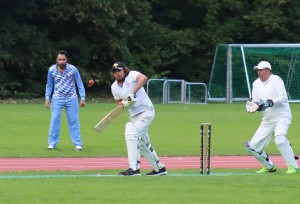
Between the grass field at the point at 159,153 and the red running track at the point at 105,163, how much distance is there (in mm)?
817

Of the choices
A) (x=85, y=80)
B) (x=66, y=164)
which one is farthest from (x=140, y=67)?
(x=66, y=164)

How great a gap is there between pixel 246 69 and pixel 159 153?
79.5 feet

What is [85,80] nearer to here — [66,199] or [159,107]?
[159,107]

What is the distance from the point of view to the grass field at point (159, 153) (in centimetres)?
1334

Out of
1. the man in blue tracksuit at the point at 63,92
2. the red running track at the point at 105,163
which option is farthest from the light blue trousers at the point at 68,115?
the red running track at the point at 105,163

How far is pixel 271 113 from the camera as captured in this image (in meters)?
17.1

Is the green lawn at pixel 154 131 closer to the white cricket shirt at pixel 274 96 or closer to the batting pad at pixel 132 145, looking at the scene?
the white cricket shirt at pixel 274 96

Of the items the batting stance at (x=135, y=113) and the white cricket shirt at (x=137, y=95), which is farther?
the white cricket shirt at (x=137, y=95)

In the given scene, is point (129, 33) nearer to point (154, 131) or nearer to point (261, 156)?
point (154, 131)

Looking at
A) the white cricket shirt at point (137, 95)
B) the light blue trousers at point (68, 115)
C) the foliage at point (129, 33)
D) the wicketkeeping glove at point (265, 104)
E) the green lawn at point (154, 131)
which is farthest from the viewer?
the foliage at point (129, 33)

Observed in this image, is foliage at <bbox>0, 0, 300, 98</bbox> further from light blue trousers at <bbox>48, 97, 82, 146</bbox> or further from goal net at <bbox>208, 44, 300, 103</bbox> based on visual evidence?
light blue trousers at <bbox>48, 97, 82, 146</bbox>

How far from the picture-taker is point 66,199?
12.9m

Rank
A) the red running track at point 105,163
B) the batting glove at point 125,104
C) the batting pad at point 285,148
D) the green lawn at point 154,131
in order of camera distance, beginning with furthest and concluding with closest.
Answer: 1. the green lawn at point 154,131
2. the red running track at point 105,163
3. the batting pad at point 285,148
4. the batting glove at point 125,104

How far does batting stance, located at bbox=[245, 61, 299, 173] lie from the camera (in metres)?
16.9
